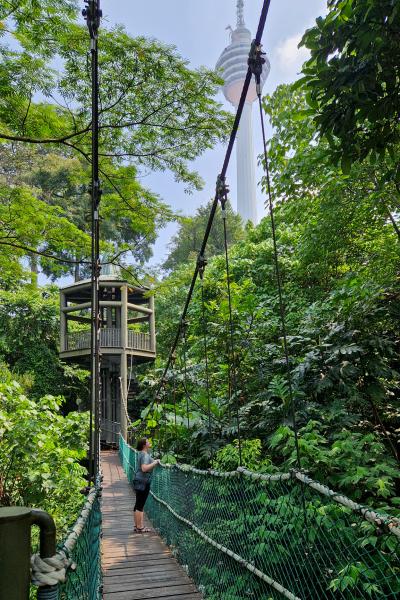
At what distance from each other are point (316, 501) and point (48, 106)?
4287 mm

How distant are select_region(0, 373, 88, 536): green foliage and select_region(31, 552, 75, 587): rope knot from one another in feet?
11.5

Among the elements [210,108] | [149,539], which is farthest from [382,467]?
[210,108]

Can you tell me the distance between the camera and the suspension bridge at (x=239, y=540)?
72.4 inches

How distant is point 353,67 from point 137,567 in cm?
352

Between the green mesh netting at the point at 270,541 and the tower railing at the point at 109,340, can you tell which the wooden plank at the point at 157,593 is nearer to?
the green mesh netting at the point at 270,541

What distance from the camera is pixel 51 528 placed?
82cm

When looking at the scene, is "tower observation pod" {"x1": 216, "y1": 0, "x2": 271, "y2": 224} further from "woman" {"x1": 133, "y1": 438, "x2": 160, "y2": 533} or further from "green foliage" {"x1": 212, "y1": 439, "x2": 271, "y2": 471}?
"green foliage" {"x1": 212, "y1": 439, "x2": 271, "y2": 471}

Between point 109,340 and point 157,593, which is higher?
point 109,340

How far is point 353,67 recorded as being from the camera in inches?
72.9

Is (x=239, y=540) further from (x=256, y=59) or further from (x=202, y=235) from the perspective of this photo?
(x=202, y=235)

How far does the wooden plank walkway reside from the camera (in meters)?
2.81

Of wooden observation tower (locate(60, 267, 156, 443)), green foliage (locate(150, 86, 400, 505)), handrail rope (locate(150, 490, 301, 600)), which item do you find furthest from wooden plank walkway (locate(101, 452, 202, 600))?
wooden observation tower (locate(60, 267, 156, 443))

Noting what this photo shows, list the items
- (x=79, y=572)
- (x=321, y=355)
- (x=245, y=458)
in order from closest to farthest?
(x=79, y=572)
(x=245, y=458)
(x=321, y=355)

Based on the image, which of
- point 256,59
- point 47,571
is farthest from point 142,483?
point 47,571
